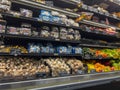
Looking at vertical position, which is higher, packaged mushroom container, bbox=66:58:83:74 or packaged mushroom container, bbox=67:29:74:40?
packaged mushroom container, bbox=67:29:74:40

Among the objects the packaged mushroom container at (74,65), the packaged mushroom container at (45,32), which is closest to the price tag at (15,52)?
the packaged mushroom container at (45,32)

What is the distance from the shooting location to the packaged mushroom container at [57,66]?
2711mm

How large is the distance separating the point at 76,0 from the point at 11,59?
1.83 metres

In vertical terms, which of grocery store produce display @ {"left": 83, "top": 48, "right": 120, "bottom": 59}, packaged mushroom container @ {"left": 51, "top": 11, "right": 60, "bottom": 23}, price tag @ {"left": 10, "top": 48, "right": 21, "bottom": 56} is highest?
packaged mushroom container @ {"left": 51, "top": 11, "right": 60, "bottom": 23}

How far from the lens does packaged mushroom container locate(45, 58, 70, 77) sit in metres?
2.71

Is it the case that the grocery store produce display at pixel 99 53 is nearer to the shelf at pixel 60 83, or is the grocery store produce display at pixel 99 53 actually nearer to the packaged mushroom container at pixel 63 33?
the packaged mushroom container at pixel 63 33

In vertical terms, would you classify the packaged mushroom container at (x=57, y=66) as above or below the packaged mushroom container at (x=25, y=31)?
below

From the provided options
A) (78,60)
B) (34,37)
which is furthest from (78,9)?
(34,37)

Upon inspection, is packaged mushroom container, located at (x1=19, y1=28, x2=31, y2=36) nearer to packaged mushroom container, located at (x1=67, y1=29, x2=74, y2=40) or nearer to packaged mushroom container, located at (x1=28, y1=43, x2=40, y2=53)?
packaged mushroom container, located at (x1=28, y1=43, x2=40, y2=53)

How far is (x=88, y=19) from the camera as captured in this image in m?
3.86

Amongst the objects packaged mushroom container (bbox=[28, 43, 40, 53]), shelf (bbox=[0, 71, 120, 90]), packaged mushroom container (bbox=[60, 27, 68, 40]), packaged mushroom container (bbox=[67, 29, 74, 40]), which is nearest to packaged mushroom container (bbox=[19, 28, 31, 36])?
packaged mushroom container (bbox=[28, 43, 40, 53])

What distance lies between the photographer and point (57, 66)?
2828mm

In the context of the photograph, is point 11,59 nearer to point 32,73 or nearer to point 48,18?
point 32,73

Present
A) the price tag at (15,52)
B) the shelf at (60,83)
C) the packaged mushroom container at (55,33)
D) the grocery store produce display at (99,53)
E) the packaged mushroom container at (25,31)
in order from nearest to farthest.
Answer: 1. the shelf at (60,83)
2. the price tag at (15,52)
3. the packaged mushroom container at (25,31)
4. the packaged mushroom container at (55,33)
5. the grocery store produce display at (99,53)
